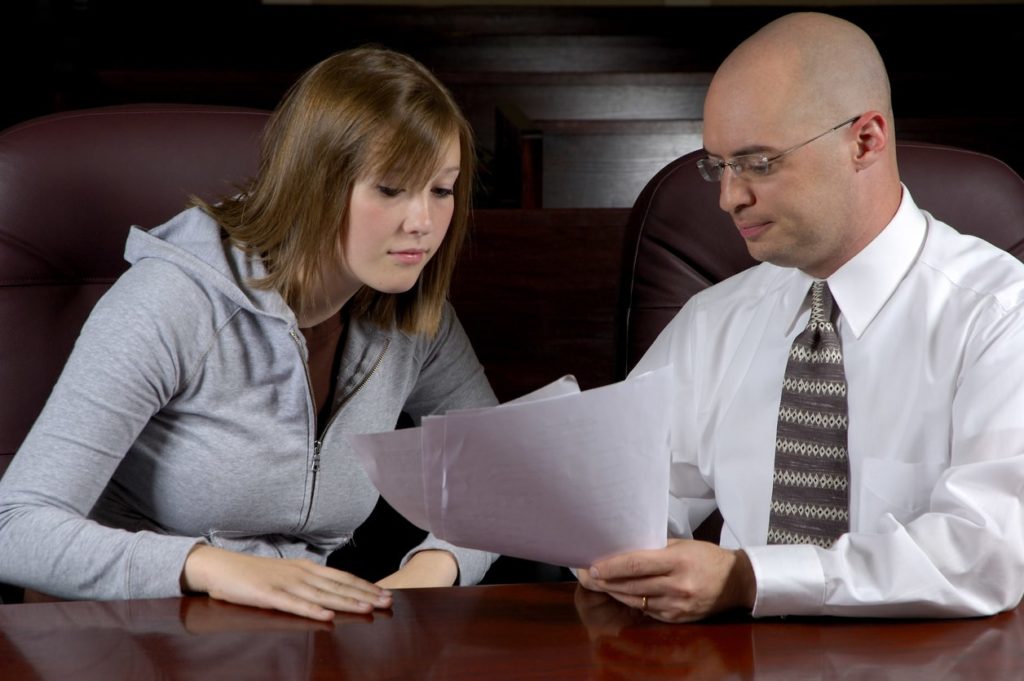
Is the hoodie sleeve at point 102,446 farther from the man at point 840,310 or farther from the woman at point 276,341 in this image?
the man at point 840,310

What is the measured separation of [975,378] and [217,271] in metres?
0.75

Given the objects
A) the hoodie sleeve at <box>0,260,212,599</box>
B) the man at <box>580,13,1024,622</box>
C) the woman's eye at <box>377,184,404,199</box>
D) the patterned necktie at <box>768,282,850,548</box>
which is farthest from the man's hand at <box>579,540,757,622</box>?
the woman's eye at <box>377,184,404,199</box>

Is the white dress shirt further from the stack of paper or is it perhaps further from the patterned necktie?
the stack of paper

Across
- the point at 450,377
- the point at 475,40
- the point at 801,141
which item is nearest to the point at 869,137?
the point at 801,141

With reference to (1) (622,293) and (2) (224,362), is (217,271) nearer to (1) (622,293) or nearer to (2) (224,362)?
(2) (224,362)

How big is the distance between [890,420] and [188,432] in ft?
2.37

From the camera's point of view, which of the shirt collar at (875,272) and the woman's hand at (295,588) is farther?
the shirt collar at (875,272)

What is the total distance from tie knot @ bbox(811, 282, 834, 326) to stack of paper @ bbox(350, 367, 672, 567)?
15.8 inches

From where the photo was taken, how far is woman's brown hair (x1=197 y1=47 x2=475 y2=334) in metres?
1.30

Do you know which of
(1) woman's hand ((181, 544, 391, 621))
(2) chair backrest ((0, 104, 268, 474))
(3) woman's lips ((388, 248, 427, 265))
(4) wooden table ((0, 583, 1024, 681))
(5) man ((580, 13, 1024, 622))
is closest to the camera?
(4) wooden table ((0, 583, 1024, 681))

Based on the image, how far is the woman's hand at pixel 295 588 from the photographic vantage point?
955 millimetres

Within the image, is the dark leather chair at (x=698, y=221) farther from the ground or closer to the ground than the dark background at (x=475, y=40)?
closer to the ground

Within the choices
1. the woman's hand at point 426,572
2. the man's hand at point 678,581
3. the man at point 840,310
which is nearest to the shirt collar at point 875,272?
the man at point 840,310

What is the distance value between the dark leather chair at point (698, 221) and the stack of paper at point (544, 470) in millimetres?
601
